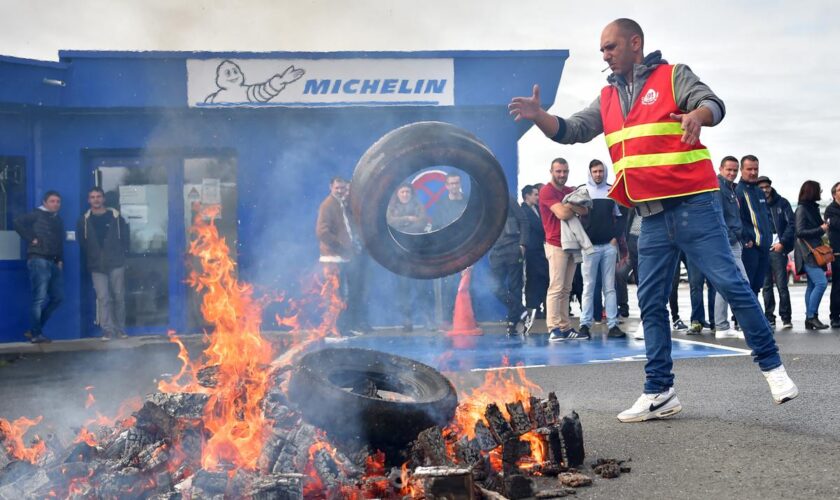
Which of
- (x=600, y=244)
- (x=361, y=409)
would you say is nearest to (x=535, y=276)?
(x=600, y=244)

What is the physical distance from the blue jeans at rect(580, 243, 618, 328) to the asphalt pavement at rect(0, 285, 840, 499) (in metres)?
1.19

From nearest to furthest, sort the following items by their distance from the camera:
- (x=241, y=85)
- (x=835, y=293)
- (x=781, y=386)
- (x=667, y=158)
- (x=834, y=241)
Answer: (x=781, y=386)
(x=667, y=158)
(x=835, y=293)
(x=834, y=241)
(x=241, y=85)

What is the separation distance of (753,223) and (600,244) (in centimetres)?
229

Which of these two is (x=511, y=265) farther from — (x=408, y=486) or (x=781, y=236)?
(x=408, y=486)

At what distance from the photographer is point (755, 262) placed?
37.6ft

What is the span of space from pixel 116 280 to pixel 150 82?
11.3 feet

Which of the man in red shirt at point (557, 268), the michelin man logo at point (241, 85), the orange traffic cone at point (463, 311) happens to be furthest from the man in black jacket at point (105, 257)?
the man in red shirt at point (557, 268)

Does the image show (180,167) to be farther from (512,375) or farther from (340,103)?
(512,375)

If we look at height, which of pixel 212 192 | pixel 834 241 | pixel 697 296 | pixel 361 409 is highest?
pixel 212 192

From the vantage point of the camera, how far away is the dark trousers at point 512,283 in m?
12.0

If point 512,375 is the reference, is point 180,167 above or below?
above

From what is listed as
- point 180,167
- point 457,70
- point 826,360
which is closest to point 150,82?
point 180,167

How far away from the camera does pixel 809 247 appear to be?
12438 millimetres

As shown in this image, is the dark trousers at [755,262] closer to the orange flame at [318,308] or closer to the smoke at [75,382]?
the orange flame at [318,308]
